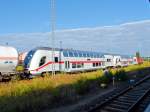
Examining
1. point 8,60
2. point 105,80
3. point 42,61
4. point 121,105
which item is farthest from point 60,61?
point 121,105

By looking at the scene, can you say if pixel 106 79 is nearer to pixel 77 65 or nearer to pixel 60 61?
pixel 60 61

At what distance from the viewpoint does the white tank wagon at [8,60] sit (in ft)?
86.9

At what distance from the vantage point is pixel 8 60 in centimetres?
2719

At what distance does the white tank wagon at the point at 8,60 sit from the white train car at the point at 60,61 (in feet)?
6.11

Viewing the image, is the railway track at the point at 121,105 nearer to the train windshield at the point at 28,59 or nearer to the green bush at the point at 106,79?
the green bush at the point at 106,79

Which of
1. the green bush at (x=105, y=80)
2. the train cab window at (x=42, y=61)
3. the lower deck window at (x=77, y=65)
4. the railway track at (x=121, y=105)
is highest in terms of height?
the train cab window at (x=42, y=61)

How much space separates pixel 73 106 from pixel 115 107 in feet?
6.21

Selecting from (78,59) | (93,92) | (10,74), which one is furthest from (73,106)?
(78,59)

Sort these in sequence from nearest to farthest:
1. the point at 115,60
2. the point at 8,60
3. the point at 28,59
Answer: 1. the point at 8,60
2. the point at 28,59
3. the point at 115,60

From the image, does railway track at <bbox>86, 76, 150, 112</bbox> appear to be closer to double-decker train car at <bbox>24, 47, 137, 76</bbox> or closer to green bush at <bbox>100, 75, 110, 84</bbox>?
green bush at <bbox>100, 75, 110, 84</bbox>

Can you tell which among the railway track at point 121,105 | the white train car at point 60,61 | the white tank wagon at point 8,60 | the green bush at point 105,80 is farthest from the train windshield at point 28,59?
the railway track at point 121,105

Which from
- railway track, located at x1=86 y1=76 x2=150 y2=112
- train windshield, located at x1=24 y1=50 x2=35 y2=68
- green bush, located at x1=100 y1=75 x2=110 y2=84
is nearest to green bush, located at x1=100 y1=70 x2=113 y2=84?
green bush, located at x1=100 y1=75 x2=110 y2=84

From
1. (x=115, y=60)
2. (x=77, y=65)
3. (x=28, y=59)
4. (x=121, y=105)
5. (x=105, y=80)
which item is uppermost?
(x=115, y=60)

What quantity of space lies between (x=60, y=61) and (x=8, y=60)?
7.26 m
